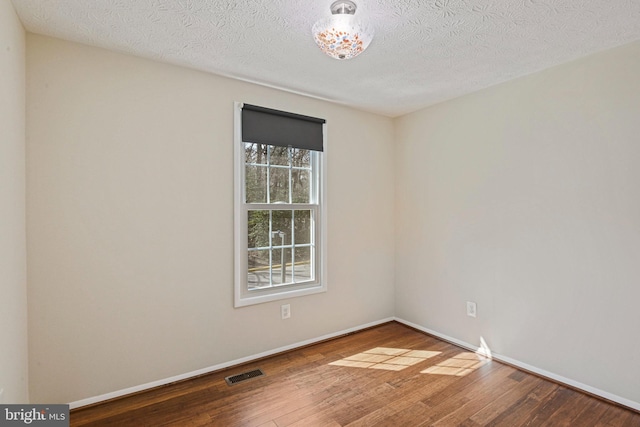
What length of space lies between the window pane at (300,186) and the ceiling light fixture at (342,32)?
152 centimetres

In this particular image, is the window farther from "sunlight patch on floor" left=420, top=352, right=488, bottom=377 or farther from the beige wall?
"sunlight patch on floor" left=420, top=352, right=488, bottom=377

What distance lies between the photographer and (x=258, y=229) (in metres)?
2.94

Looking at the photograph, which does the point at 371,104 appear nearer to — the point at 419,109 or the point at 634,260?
the point at 419,109

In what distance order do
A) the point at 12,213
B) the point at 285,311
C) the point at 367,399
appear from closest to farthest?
the point at 12,213 → the point at 367,399 → the point at 285,311

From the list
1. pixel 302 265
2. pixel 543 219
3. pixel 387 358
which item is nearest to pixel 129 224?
pixel 302 265

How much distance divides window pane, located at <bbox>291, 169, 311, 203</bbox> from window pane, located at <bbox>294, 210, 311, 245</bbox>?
0.13m

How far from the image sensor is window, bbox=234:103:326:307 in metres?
2.81

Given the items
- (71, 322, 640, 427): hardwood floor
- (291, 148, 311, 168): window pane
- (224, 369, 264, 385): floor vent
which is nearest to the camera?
(71, 322, 640, 427): hardwood floor

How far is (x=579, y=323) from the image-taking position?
2359 millimetres

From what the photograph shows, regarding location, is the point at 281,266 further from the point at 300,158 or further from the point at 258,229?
the point at 300,158

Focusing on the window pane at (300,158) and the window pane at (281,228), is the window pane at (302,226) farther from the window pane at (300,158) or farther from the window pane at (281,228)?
the window pane at (300,158)

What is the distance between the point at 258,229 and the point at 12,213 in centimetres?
162

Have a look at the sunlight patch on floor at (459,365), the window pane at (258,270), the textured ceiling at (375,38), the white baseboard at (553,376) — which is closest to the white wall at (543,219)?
the white baseboard at (553,376)

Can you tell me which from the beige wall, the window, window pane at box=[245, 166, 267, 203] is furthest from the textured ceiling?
window pane at box=[245, 166, 267, 203]
